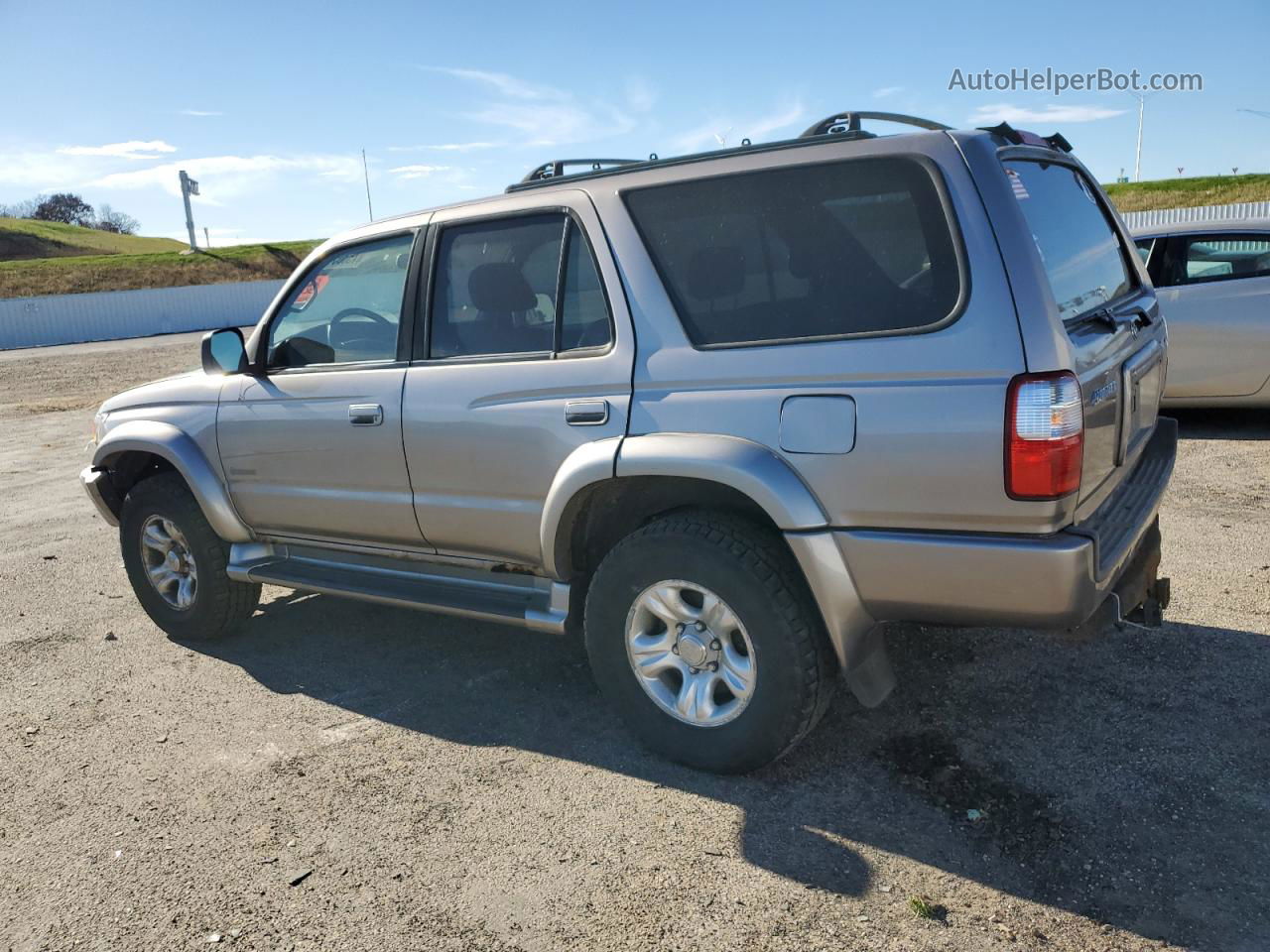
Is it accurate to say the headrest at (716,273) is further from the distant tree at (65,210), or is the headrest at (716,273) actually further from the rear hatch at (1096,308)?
the distant tree at (65,210)

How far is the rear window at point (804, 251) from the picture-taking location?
282 cm

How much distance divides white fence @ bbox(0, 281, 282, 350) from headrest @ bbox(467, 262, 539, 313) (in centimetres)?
3563

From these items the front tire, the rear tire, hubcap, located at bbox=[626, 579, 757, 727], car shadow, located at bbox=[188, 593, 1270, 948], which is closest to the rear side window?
car shadow, located at bbox=[188, 593, 1270, 948]

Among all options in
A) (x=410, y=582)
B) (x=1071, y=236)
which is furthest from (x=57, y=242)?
(x=1071, y=236)

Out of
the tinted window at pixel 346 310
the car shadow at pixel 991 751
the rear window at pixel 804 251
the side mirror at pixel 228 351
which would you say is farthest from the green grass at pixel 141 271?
the rear window at pixel 804 251

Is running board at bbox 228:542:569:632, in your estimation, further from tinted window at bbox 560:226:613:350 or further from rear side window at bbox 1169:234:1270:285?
rear side window at bbox 1169:234:1270:285

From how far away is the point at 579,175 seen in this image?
3613 mm

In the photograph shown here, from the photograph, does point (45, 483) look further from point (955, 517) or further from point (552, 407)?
point (955, 517)

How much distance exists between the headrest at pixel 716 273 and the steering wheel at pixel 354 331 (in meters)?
1.41

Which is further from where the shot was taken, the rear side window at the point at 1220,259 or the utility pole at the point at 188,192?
the utility pole at the point at 188,192

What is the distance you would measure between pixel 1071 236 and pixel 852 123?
2.73ft

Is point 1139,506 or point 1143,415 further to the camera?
point 1143,415

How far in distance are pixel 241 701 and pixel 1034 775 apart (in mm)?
3088

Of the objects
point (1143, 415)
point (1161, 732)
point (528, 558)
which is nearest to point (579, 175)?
point (528, 558)
